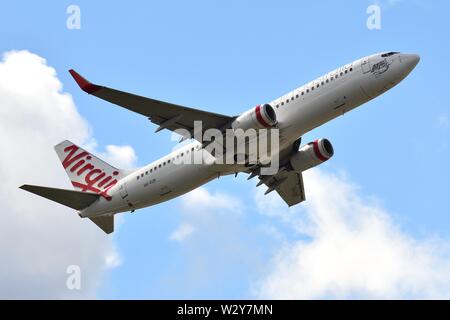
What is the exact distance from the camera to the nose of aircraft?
151 ft

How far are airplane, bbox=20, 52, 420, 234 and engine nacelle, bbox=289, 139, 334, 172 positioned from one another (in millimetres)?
69

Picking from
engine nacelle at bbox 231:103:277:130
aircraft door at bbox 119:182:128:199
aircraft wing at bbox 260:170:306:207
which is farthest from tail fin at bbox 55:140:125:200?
engine nacelle at bbox 231:103:277:130

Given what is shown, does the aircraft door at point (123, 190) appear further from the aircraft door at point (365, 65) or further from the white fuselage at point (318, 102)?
the aircraft door at point (365, 65)

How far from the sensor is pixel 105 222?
182 ft

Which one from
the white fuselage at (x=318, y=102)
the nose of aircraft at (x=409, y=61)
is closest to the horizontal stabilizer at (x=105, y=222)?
the white fuselage at (x=318, y=102)

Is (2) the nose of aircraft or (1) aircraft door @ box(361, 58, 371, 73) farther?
(1) aircraft door @ box(361, 58, 371, 73)

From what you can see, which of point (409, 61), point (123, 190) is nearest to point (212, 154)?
point (123, 190)

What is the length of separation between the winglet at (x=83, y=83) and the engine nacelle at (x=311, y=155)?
1615 cm

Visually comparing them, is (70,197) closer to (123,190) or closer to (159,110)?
(123,190)

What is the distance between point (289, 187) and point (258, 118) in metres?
13.9

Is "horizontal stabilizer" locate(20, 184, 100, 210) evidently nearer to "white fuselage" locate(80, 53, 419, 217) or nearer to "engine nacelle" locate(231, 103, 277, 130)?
"white fuselage" locate(80, 53, 419, 217)

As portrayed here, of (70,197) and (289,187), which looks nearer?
(70,197)

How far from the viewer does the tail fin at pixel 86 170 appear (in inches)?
2184
